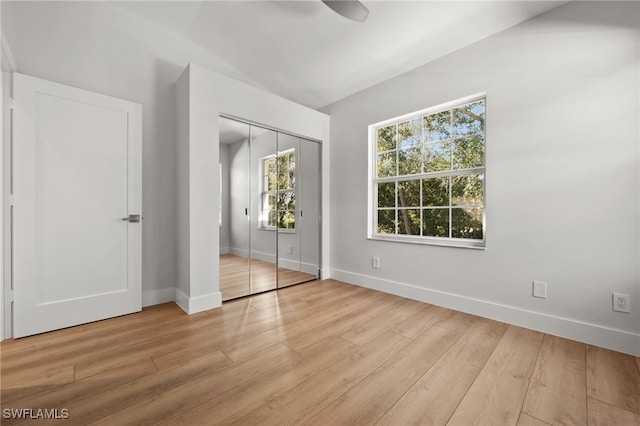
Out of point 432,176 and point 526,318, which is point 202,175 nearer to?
point 432,176

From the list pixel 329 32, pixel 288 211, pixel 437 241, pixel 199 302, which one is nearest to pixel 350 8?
pixel 329 32

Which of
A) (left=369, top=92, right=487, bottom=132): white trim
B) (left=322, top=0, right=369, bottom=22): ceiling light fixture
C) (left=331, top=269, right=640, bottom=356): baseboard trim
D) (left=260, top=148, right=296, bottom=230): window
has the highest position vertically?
(left=322, top=0, right=369, bottom=22): ceiling light fixture

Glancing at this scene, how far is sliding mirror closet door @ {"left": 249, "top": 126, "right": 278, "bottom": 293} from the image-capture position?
316cm

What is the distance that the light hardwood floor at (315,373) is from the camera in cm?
130

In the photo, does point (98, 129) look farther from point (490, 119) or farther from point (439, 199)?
point (490, 119)

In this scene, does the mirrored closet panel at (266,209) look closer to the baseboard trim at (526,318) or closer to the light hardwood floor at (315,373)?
the light hardwood floor at (315,373)

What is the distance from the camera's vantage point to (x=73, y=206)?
2.30 metres

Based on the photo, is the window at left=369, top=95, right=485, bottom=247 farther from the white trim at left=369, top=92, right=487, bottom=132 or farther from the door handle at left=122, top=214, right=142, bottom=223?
the door handle at left=122, top=214, right=142, bottom=223

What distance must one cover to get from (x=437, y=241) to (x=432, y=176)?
73 cm

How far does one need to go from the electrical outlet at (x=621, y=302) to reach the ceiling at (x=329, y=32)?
2.32 metres

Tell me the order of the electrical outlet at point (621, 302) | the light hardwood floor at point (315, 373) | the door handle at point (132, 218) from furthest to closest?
the door handle at point (132, 218) < the electrical outlet at point (621, 302) < the light hardwood floor at point (315, 373)

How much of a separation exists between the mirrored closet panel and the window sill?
3.24ft

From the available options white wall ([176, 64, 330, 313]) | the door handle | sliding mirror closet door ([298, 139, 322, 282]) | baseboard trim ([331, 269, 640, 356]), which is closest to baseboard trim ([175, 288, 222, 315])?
white wall ([176, 64, 330, 313])

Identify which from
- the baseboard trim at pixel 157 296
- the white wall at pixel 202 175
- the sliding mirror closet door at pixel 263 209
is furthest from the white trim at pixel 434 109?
the baseboard trim at pixel 157 296
